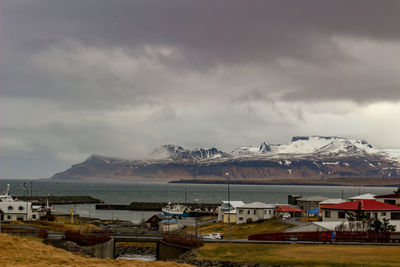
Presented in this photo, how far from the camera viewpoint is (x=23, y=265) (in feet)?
135

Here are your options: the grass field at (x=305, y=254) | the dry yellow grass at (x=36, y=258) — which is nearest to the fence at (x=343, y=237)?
the grass field at (x=305, y=254)

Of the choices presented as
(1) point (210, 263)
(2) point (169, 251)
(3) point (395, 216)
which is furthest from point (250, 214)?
(1) point (210, 263)

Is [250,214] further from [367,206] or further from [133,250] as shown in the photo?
[133,250]

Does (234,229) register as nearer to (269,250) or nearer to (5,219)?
(269,250)

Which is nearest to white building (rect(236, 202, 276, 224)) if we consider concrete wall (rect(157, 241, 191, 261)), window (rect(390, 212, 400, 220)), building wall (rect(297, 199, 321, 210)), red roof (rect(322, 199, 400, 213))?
red roof (rect(322, 199, 400, 213))

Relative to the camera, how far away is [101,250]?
77625 mm

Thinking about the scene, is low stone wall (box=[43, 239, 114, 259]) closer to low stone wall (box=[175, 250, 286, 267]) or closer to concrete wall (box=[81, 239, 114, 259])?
concrete wall (box=[81, 239, 114, 259])

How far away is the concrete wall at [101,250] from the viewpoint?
7400 centimetres

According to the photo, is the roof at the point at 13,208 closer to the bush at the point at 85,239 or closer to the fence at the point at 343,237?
the bush at the point at 85,239

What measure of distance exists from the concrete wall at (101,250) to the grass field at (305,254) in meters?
15.5

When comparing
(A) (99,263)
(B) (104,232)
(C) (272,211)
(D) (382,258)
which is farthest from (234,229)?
(A) (99,263)

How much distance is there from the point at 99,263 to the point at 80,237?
3263cm

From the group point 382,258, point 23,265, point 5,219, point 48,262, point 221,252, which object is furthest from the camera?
point 5,219

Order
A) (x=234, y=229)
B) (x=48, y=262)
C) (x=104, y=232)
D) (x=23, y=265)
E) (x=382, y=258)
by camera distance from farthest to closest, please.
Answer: (x=234, y=229) < (x=104, y=232) < (x=382, y=258) < (x=48, y=262) < (x=23, y=265)
